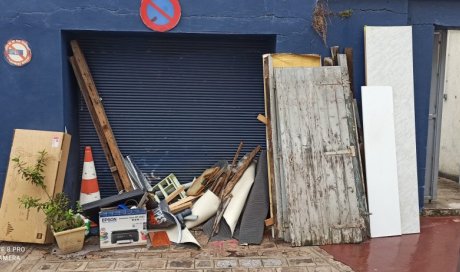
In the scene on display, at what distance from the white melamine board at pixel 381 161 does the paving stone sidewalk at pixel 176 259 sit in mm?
1076

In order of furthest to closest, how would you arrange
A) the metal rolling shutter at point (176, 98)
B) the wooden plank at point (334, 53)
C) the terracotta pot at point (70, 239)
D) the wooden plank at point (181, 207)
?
the metal rolling shutter at point (176, 98) < the wooden plank at point (334, 53) < the wooden plank at point (181, 207) < the terracotta pot at point (70, 239)

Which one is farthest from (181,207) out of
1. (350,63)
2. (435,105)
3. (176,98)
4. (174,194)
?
(435,105)

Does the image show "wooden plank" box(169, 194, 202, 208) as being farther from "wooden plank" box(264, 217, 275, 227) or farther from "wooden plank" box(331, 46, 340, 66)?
"wooden plank" box(331, 46, 340, 66)

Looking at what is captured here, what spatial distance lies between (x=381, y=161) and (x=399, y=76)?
48.2 inches

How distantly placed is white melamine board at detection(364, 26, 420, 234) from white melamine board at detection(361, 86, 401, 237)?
6.9 inches

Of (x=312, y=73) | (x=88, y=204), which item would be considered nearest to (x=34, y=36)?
(x=88, y=204)

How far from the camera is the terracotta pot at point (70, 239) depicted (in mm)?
5105

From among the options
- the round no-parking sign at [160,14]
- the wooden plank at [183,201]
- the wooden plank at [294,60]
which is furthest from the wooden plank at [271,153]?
the round no-parking sign at [160,14]

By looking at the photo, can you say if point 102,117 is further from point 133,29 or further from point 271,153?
point 271,153

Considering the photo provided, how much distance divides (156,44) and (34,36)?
1.61 meters

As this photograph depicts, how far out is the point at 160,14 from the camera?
233 inches

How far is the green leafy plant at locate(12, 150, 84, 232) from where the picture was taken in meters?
5.14

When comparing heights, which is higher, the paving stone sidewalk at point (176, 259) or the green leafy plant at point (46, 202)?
the green leafy plant at point (46, 202)

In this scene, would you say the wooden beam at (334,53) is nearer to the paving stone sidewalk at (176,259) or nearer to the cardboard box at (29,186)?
the paving stone sidewalk at (176,259)
